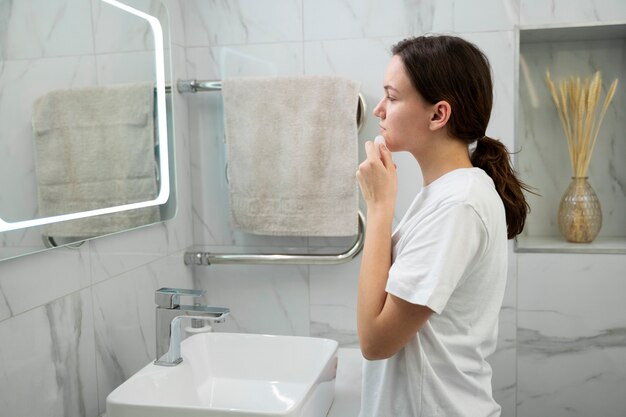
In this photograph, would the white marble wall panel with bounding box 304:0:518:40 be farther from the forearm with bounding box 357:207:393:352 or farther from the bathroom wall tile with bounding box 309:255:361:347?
the forearm with bounding box 357:207:393:352

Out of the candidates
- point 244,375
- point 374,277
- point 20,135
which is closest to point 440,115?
point 374,277

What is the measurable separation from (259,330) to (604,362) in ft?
3.30

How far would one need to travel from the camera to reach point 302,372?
1393 mm

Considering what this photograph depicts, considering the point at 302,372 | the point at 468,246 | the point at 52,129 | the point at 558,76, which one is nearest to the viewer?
the point at 468,246

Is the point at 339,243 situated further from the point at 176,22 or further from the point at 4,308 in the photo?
the point at 4,308

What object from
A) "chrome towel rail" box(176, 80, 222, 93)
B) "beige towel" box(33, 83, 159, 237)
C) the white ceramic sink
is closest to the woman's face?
the white ceramic sink

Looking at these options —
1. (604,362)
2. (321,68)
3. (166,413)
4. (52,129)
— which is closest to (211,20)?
(321,68)

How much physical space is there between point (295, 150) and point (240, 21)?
0.44m

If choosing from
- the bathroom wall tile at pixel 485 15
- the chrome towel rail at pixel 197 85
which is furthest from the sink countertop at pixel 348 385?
the bathroom wall tile at pixel 485 15

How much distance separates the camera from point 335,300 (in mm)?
1786

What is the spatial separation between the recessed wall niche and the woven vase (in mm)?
30

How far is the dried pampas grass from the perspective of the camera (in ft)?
5.44

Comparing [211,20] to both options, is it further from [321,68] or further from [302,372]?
[302,372]

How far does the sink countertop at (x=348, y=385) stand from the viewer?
1294 mm
